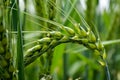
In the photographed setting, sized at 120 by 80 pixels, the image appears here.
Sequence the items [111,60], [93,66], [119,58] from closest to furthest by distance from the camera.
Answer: [93,66]
[111,60]
[119,58]

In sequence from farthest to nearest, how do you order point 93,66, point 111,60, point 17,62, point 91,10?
point 111,60, point 93,66, point 91,10, point 17,62

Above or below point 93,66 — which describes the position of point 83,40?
above

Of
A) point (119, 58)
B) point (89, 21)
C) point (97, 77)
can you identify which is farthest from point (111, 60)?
point (89, 21)

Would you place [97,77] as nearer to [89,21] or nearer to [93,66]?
[93,66]

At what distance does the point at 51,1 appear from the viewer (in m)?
0.70

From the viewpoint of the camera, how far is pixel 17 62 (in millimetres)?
632

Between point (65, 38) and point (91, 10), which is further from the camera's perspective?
point (91, 10)

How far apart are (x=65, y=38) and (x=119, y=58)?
150cm

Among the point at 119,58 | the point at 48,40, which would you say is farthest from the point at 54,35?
the point at 119,58

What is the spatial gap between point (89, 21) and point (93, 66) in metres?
0.48

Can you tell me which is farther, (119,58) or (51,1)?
(119,58)

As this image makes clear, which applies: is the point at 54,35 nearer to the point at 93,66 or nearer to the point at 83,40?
the point at 83,40

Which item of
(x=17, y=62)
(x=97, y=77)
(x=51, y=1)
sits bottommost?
(x=97, y=77)

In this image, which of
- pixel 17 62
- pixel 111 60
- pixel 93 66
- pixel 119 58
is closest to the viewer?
pixel 17 62
